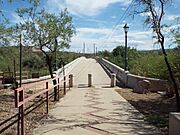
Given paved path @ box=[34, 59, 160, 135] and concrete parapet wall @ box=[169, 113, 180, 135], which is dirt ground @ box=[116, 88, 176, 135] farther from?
concrete parapet wall @ box=[169, 113, 180, 135]

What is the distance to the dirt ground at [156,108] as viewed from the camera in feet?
30.6

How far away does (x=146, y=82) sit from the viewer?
17422 mm

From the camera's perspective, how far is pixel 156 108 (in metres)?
12.5

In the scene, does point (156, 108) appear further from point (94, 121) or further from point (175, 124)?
point (175, 124)

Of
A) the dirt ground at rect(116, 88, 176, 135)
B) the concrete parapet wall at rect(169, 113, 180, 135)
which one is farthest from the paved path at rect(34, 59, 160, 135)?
the concrete parapet wall at rect(169, 113, 180, 135)

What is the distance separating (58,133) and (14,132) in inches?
42.0

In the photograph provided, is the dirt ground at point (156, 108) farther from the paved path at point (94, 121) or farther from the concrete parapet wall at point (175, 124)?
the concrete parapet wall at point (175, 124)

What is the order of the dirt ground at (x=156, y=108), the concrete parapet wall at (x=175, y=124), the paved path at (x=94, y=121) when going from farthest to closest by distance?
the dirt ground at (x=156, y=108) < the paved path at (x=94, y=121) < the concrete parapet wall at (x=175, y=124)

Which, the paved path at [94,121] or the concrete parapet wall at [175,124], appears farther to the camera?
the paved path at [94,121]

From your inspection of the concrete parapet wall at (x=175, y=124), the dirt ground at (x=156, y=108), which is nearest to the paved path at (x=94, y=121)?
the dirt ground at (x=156, y=108)

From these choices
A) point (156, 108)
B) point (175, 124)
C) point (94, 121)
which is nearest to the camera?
point (175, 124)

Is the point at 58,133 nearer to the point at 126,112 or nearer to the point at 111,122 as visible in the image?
the point at 111,122

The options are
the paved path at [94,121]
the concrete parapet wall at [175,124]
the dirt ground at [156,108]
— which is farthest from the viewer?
the dirt ground at [156,108]

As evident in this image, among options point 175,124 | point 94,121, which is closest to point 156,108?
point 94,121
